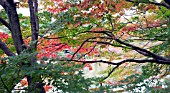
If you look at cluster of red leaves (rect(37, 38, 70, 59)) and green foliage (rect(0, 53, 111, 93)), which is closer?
green foliage (rect(0, 53, 111, 93))

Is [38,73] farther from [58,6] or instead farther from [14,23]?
[58,6]

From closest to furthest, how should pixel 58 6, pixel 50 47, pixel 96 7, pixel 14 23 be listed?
pixel 14 23
pixel 96 7
pixel 58 6
pixel 50 47

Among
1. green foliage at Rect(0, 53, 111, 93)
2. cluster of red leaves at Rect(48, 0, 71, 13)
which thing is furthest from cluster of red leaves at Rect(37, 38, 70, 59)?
green foliage at Rect(0, 53, 111, 93)

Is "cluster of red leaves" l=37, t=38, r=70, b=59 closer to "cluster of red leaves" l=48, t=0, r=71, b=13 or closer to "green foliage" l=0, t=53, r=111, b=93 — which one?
"cluster of red leaves" l=48, t=0, r=71, b=13

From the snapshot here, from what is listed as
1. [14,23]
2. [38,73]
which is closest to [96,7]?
[14,23]

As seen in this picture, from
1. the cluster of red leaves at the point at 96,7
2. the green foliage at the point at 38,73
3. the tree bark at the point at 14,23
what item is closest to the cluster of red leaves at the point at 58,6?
the cluster of red leaves at the point at 96,7

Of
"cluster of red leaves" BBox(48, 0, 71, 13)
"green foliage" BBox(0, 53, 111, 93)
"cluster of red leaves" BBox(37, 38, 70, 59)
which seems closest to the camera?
"green foliage" BBox(0, 53, 111, 93)

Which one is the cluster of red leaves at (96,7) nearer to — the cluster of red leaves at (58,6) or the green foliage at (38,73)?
the cluster of red leaves at (58,6)

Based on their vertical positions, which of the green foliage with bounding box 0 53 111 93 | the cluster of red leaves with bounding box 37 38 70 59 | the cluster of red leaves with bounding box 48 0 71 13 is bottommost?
the cluster of red leaves with bounding box 37 38 70 59

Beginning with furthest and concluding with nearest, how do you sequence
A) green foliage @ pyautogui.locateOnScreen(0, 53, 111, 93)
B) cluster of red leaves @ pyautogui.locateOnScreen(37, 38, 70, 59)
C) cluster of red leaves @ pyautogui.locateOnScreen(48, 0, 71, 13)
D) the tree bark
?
cluster of red leaves @ pyautogui.locateOnScreen(37, 38, 70, 59), cluster of red leaves @ pyautogui.locateOnScreen(48, 0, 71, 13), the tree bark, green foliage @ pyautogui.locateOnScreen(0, 53, 111, 93)

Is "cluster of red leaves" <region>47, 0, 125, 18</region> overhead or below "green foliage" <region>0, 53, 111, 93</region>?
overhead

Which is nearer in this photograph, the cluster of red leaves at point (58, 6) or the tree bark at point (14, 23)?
the tree bark at point (14, 23)

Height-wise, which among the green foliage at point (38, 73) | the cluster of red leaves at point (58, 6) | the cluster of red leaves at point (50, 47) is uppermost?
the cluster of red leaves at point (58, 6)

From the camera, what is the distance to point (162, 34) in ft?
10.7
